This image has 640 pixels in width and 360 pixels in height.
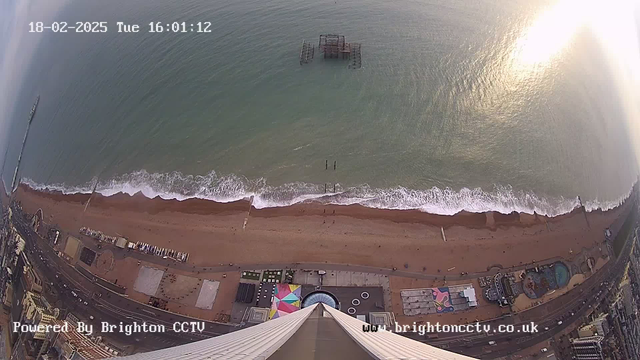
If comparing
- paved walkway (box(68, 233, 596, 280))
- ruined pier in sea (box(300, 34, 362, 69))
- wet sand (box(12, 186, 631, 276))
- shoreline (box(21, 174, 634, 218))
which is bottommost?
paved walkway (box(68, 233, 596, 280))

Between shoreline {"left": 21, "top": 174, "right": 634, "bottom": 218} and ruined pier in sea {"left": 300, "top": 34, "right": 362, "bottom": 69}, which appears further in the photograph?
ruined pier in sea {"left": 300, "top": 34, "right": 362, "bottom": 69}

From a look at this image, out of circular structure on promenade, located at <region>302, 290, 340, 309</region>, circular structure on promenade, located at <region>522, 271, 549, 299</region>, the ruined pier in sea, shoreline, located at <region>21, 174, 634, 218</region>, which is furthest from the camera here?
the ruined pier in sea

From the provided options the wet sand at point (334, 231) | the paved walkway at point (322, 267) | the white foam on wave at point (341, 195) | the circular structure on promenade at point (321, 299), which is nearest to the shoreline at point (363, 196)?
the white foam on wave at point (341, 195)

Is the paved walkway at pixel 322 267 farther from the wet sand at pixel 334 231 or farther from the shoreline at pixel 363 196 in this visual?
the shoreline at pixel 363 196

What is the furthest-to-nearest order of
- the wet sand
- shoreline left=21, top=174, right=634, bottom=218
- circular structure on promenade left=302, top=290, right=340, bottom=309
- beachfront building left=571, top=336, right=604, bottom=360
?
shoreline left=21, top=174, right=634, bottom=218 → the wet sand → circular structure on promenade left=302, top=290, right=340, bottom=309 → beachfront building left=571, top=336, right=604, bottom=360

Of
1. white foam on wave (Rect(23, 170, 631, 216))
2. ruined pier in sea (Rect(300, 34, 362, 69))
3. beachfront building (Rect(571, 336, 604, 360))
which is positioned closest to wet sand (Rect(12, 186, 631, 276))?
white foam on wave (Rect(23, 170, 631, 216))

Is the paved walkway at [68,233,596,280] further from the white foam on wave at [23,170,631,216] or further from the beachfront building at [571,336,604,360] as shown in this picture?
the beachfront building at [571,336,604,360]

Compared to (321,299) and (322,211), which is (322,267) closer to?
(321,299)

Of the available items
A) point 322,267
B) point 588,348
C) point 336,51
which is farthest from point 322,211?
point 336,51
